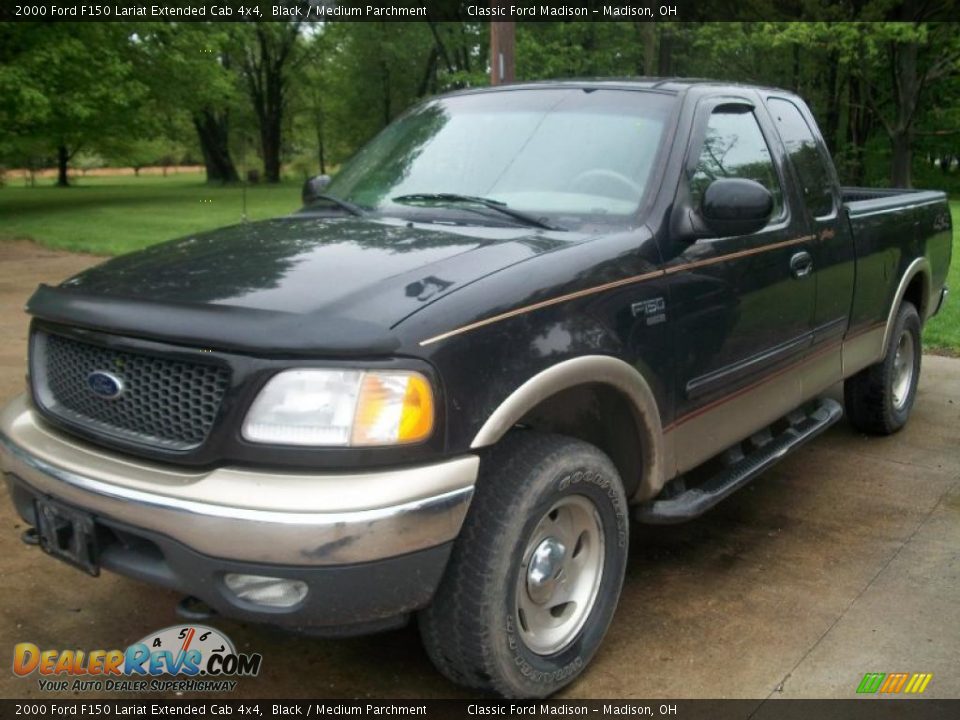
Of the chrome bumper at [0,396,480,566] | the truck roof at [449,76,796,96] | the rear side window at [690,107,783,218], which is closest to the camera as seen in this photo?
the chrome bumper at [0,396,480,566]

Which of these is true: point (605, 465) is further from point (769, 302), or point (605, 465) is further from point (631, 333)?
point (769, 302)

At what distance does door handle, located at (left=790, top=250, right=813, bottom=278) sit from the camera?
3994mm

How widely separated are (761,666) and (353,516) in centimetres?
161

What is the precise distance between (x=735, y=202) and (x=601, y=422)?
901mm

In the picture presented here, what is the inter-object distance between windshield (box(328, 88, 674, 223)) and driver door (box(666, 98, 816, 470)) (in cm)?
22

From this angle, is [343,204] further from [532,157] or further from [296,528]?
[296,528]

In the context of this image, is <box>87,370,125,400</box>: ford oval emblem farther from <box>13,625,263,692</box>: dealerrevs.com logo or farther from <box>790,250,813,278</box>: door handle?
<box>790,250,813,278</box>: door handle

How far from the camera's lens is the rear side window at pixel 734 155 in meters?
3.64

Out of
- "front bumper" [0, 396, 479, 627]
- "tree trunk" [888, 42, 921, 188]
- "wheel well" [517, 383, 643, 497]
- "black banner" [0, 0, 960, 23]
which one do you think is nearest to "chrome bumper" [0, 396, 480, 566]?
"front bumper" [0, 396, 479, 627]

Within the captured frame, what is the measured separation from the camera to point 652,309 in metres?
3.13

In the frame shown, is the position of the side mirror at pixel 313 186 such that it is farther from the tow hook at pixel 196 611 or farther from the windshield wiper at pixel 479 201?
the tow hook at pixel 196 611

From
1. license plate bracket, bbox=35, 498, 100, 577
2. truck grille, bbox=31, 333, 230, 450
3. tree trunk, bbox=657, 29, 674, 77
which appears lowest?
license plate bracket, bbox=35, 498, 100, 577

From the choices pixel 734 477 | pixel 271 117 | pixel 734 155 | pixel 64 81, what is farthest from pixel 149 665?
pixel 271 117

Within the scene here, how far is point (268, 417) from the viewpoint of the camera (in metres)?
2.36
